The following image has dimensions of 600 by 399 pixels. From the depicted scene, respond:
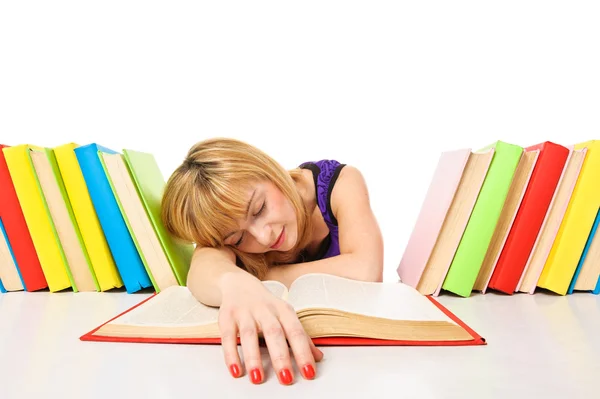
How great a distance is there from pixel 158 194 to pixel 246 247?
1.72ft

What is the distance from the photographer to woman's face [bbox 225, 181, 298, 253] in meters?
1.38

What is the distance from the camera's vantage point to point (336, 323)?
0.96 m

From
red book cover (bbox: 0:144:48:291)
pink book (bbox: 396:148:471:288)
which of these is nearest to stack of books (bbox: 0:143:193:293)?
red book cover (bbox: 0:144:48:291)

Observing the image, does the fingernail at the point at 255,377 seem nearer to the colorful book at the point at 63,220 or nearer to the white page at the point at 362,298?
the white page at the point at 362,298

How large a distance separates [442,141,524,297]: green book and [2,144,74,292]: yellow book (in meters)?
1.18

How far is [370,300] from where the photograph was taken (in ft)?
3.63

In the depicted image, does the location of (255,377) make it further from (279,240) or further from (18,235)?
(18,235)

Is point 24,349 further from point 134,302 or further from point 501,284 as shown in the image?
point 501,284

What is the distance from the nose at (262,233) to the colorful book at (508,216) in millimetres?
656

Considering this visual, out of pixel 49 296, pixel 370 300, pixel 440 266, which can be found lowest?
pixel 49 296

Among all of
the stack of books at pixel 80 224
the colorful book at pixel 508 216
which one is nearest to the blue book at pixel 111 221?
the stack of books at pixel 80 224

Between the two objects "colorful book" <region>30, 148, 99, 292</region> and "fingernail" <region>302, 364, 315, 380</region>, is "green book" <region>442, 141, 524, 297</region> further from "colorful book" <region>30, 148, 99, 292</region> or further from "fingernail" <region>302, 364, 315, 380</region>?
"colorful book" <region>30, 148, 99, 292</region>

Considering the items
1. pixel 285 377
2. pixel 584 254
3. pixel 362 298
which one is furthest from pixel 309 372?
pixel 584 254

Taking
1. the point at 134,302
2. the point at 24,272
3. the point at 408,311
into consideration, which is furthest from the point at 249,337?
the point at 24,272
